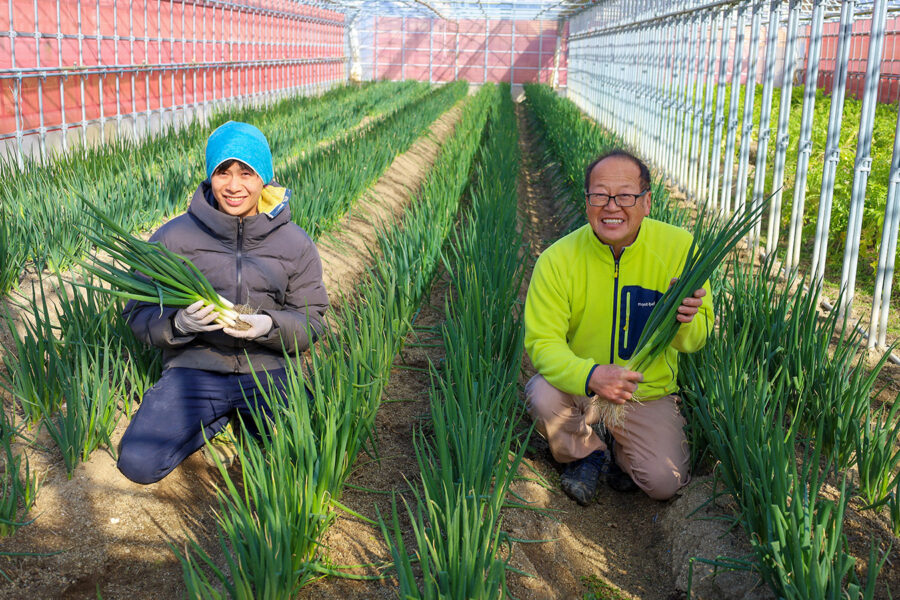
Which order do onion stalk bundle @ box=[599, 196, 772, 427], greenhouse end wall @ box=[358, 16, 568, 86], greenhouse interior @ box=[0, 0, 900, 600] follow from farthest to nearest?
greenhouse end wall @ box=[358, 16, 568, 86] < onion stalk bundle @ box=[599, 196, 772, 427] < greenhouse interior @ box=[0, 0, 900, 600]

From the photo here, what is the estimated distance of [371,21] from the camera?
2823cm

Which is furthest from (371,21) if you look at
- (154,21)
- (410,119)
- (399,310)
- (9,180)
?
(399,310)

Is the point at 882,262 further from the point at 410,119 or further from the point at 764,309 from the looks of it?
the point at 410,119

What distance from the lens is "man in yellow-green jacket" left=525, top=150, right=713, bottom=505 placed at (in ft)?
7.62

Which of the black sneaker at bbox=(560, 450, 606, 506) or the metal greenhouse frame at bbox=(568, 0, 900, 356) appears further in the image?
the metal greenhouse frame at bbox=(568, 0, 900, 356)

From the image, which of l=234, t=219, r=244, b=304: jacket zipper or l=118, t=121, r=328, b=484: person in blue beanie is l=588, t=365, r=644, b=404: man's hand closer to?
l=118, t=121, r=328, b=484: person in blue beanie

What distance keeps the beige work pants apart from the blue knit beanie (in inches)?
37.9

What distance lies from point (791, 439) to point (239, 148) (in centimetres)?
149

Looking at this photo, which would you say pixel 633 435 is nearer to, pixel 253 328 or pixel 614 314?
pixel 614 314

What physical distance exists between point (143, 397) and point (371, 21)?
89.9 feet

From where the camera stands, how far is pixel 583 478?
2.42 metres

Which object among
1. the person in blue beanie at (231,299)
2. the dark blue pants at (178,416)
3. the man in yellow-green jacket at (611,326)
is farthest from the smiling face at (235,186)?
the man in yellow-green jacket at (611,326)


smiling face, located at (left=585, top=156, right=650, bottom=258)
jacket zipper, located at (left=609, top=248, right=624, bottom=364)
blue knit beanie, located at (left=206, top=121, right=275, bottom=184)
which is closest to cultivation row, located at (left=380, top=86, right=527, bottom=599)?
jacket zipper, located at (left=609, top=248, right=624, bottom=364)

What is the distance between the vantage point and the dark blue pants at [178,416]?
2182 mm
